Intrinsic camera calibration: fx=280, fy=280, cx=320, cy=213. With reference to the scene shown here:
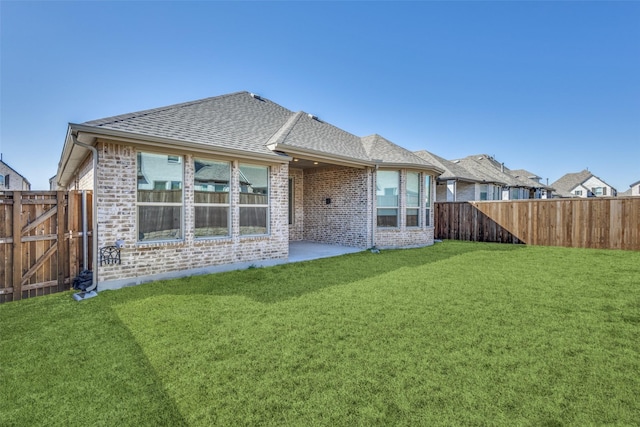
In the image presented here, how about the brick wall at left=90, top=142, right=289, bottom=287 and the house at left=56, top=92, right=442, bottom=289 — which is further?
the house at left=56, top=92, right=442, bottom=289

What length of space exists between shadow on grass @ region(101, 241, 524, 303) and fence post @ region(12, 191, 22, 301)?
1607 mm

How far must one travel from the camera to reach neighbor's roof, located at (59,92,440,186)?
20.5 feet

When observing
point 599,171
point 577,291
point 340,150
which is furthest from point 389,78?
point 599,171

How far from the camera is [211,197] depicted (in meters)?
7.25

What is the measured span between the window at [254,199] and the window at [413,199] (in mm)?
6377

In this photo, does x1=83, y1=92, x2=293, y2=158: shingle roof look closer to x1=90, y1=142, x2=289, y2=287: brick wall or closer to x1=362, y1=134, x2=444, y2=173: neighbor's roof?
x1=90, y1=142, x2=289, y2=287: brick wall

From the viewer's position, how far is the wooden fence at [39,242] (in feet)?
17.1

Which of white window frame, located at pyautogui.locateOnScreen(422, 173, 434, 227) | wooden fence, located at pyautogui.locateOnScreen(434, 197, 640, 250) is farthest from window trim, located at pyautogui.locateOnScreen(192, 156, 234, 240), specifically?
wooden fence, located at pyautogui.locateOnScreen(434, 197, 640, 250)

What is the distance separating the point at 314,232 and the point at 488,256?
694 cm

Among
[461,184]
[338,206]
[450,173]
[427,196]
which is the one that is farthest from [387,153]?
[461,184]

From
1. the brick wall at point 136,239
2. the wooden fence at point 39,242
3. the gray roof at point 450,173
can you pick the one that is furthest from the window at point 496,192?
the wooden fence at point 39,242

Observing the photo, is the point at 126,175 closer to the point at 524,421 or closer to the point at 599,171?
the point at 524,421

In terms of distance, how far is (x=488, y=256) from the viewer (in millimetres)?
9867

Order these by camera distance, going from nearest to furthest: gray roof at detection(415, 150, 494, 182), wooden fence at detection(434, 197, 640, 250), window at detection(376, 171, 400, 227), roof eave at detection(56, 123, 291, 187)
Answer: roof eave at detection(56, 123, 291, 187), wooden fence at detection(434, 197, 640, 250), window at detection(376, 171, 400, 227), gray roof at detection(415, 150, 494, 182)
